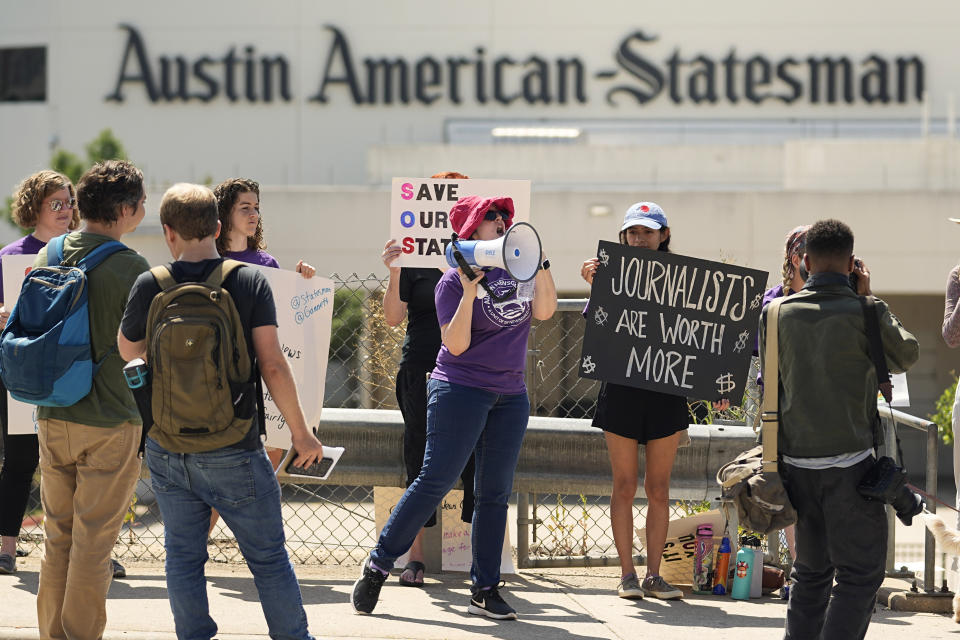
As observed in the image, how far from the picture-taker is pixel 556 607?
5.90m

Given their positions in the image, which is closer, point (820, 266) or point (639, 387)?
point (820, 266)

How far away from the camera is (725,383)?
20.2 ft

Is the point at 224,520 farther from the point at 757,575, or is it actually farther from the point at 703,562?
the point at 757,575

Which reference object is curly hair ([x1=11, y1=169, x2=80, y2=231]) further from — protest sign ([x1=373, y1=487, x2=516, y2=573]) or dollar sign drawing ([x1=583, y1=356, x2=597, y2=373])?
dollar sign drawing ([x1=583, y1=356, x2=597, y2=373])

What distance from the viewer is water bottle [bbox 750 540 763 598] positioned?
6.18 metres

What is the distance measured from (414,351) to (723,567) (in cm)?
→ 192

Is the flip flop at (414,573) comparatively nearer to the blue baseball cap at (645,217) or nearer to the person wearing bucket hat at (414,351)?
the person wearing bucket hat at (414,351)

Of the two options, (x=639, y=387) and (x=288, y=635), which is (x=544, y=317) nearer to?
(x=639, y=387)

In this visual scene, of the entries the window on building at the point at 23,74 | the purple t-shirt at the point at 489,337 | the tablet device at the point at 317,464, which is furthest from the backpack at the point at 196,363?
the window on building at the point at 23,74

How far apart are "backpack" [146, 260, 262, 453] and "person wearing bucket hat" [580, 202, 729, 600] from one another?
2336mm

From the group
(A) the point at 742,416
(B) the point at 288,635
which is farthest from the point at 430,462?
(A) the point at 742,416

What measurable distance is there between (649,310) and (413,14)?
97.4ft

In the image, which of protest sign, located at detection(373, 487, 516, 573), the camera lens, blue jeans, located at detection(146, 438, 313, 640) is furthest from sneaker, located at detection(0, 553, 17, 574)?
the camera lens

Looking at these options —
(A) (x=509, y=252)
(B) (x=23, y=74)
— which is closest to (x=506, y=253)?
(A) (x=509, y=252)
